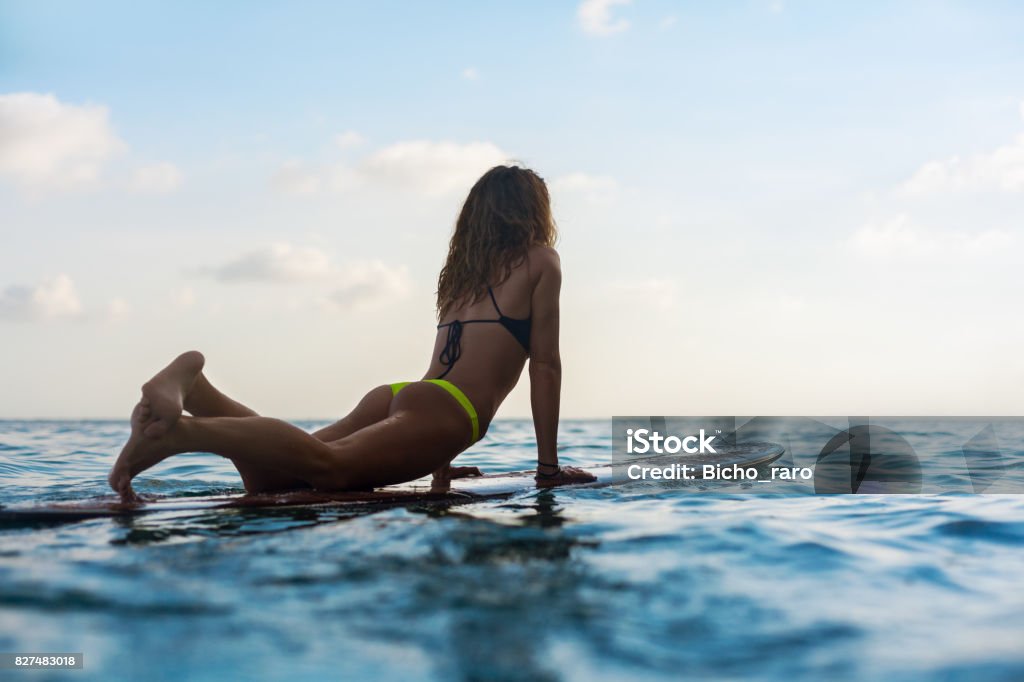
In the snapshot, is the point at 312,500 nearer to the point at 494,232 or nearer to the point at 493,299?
the point at 493,299

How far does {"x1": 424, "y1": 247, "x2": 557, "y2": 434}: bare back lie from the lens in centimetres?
394

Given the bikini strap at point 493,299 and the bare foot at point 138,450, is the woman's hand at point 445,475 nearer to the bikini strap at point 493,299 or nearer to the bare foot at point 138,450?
the bikini strap at point 493,299

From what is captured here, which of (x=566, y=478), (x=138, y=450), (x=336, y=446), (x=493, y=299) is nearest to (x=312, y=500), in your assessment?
(x=336, y=446)

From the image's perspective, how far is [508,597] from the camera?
226 centimetres

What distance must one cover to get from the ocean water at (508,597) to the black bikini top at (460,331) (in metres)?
0.76

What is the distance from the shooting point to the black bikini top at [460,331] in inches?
157

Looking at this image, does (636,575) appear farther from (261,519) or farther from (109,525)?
(109,525)

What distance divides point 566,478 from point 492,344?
1.01 meters

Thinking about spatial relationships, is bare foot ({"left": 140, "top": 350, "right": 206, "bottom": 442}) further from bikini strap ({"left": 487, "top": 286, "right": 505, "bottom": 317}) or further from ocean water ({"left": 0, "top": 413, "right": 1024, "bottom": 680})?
bikini strap ({"left": 487, "top": 286, "right": 505, "bottom": 317})

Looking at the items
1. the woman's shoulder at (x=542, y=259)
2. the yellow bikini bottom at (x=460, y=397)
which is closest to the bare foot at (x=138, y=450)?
the yellow bikini bottom at (x=460, y=397)

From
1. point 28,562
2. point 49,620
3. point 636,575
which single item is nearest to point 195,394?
point 28,562

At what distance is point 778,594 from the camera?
244cm

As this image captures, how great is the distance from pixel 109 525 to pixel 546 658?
6.81 ft

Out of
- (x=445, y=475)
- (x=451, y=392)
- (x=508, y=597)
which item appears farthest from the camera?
(x=445, y=475)
